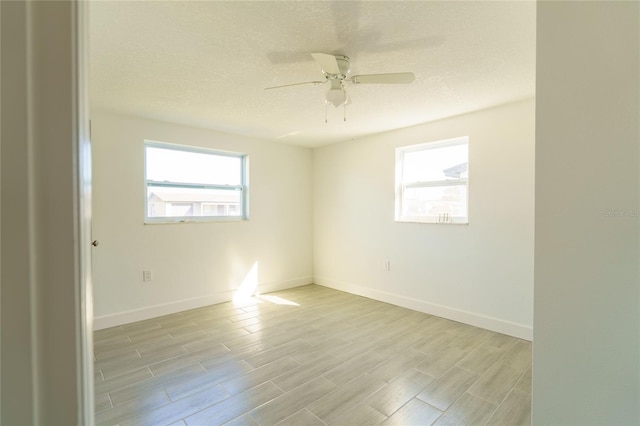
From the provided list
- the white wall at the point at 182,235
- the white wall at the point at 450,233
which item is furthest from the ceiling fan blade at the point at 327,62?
the white wall at the point at 182,235

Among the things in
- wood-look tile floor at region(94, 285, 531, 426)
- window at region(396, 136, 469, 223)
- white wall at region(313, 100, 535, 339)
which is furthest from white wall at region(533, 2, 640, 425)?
window at region(396, 136, 469, 223)

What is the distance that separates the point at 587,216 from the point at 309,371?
2.07 metres

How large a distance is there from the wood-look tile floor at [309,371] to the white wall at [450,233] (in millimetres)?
338

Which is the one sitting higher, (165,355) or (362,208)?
(362,208)

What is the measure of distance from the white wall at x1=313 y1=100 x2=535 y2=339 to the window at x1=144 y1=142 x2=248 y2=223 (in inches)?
58.4

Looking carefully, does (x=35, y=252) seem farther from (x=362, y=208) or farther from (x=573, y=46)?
(x=362, y=208)

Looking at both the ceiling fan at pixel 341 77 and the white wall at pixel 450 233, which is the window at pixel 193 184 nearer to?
the white wall at pixel 450 233

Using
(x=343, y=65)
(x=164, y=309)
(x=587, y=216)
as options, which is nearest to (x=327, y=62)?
(x=343, y=65)

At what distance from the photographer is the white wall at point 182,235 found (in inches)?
124

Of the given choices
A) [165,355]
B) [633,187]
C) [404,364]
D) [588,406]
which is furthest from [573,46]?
[165,355]

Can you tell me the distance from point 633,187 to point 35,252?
1.25m

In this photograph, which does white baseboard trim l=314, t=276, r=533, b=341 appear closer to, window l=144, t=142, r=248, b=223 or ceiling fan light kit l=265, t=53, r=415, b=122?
window l=144, t=142, r=248, b=223

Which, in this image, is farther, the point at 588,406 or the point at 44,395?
the point at 588,406

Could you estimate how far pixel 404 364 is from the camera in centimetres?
237
